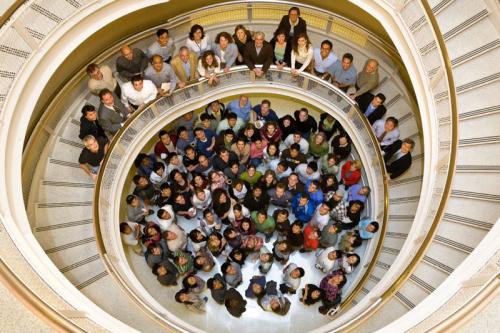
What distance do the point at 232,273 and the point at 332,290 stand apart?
1890 mm

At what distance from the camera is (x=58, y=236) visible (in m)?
7.75

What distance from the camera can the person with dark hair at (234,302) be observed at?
820 centimetres

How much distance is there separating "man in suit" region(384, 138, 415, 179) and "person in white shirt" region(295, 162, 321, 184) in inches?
54.5

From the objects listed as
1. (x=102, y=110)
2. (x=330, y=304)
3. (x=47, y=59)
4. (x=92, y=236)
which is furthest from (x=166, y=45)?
(x=330, y=304)

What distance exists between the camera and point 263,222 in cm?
847

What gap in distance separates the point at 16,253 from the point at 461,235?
5918 millimetres

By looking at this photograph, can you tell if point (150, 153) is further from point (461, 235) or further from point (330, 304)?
point (461, 235)

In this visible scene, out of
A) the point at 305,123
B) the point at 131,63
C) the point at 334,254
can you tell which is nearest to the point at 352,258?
the point at 334,254

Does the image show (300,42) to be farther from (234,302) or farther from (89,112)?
(234,302)

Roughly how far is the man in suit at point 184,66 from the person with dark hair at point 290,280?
160 inches

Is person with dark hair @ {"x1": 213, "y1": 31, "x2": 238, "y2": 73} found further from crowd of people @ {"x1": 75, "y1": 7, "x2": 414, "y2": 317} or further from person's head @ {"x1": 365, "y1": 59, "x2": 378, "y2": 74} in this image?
person's head @ {"x1": 365, "y1": 59, "x2": 378, "y2": 74}

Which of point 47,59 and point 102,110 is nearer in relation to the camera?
point 47,59

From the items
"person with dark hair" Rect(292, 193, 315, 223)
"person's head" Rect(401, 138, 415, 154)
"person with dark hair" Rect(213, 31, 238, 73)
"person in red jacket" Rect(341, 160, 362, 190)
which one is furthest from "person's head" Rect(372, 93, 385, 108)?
"person with dark hair" Rect(213, 31, 238, 73)

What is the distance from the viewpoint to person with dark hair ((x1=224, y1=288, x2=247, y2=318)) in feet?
26.9
